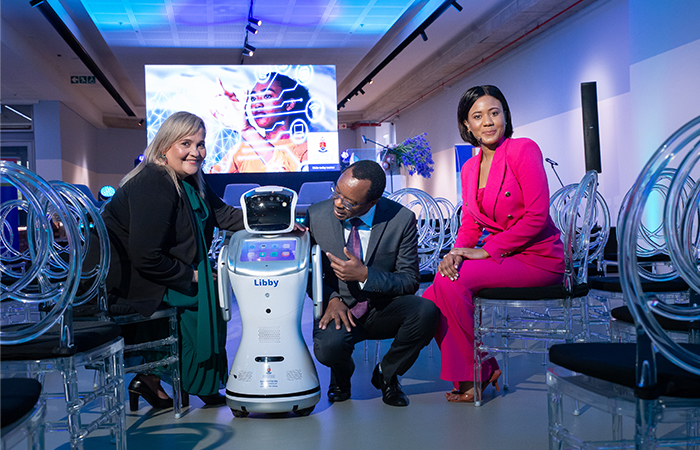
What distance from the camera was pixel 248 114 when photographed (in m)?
7.98

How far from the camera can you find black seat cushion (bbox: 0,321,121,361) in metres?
1.46

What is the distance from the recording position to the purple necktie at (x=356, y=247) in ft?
7.57

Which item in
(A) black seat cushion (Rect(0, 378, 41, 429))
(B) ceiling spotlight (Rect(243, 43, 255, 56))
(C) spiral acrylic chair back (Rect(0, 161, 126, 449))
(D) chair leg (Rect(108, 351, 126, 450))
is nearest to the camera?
(A) black seat cushion (Rect(0, 378, 41, 429))

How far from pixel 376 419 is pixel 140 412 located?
101 cm

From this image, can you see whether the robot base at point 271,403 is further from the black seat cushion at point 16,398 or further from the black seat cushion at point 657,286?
the black seat cushion at point 657,286

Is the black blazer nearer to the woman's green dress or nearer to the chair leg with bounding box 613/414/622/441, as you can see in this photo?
the woman's green dress

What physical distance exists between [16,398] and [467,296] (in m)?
1.64

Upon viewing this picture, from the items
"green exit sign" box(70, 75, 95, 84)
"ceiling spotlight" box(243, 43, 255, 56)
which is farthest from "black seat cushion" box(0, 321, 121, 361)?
"green exit sign" box(70, 75, 95, 84)

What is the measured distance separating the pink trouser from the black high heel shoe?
1.19 m

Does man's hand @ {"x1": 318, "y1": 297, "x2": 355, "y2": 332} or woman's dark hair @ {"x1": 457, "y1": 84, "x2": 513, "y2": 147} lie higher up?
woman's dark hair @ {"x1": 457, "y1": 84, "x2": 513, "y2": 147}

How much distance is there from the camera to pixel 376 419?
2.12 metres

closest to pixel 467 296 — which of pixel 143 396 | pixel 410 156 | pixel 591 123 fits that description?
pixel 143 396

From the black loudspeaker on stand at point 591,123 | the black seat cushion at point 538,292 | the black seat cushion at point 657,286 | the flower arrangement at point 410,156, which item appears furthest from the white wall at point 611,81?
the black seat cushion at point 538,292

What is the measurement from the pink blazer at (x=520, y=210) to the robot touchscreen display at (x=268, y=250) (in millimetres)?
808
